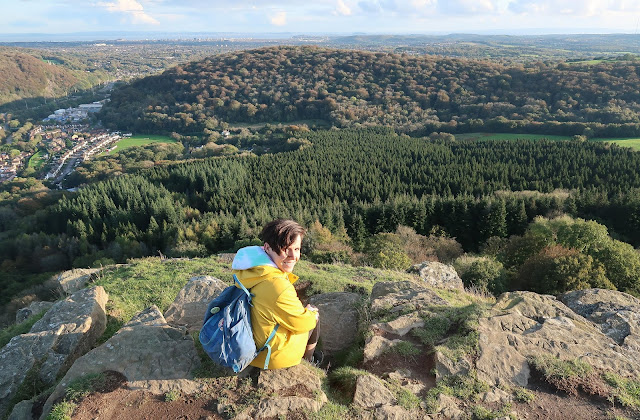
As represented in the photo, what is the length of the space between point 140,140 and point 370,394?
334 feet

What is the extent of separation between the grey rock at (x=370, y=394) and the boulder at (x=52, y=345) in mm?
5454

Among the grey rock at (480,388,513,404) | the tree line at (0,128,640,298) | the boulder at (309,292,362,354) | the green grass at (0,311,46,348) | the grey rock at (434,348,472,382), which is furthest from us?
the tree line at (0,128,640,298)

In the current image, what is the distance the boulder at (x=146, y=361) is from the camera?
538 cm

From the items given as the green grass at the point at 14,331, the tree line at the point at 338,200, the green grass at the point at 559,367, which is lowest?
the tree line at the point at 338,200

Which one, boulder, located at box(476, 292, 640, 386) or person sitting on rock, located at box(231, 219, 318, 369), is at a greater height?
person sitting on rock, located at box(231, 219, 318, 369)

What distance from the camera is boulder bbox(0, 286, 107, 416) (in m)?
6.36

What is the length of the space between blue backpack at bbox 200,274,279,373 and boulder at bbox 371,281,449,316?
4.04m

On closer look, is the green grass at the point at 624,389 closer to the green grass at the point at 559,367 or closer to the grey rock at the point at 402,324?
the green grass at the point at 559,367

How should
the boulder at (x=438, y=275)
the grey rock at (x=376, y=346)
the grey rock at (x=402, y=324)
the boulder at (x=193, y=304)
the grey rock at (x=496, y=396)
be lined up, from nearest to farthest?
the grey rock at (x=496, y=396)
the grey rock at (x=376, y=346)
the grey rock at (x=402, y=324)
the boulder at (x=193, y=304)
the boulder at (x=438, y=275)

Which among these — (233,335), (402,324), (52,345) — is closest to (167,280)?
(52,345)

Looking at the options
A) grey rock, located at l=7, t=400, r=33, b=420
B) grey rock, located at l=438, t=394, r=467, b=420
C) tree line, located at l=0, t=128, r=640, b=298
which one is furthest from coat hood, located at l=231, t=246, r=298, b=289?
tree line, located at l=0, t=128, r=640, b=298

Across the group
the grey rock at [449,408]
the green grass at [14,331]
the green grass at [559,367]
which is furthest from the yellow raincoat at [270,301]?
the green grass at [14,331]

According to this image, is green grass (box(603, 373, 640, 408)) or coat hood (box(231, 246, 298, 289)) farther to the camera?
green grass (box(603, 373, 640, 408))

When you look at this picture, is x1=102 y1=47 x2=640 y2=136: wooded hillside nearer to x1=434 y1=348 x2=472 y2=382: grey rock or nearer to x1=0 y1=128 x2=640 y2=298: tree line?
x1=0 y1=128 x2=640 y2=298: tree line
